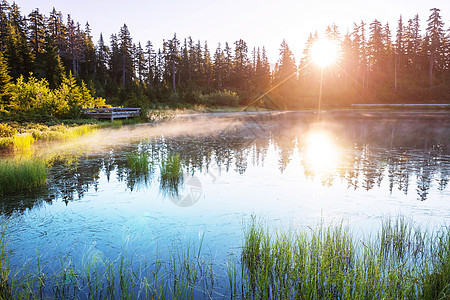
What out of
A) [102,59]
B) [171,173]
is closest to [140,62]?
[102,59]

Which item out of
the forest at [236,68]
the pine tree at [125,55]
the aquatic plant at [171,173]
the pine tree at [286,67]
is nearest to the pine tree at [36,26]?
the forest at [236,68]

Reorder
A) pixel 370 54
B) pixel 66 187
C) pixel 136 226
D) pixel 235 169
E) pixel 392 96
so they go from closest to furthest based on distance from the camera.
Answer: pixel 136 226
pixel 66 187
pixel 235 169
pixel 392 96
pixel 370 54

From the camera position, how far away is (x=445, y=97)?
52.3m

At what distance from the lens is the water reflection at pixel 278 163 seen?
9031mm

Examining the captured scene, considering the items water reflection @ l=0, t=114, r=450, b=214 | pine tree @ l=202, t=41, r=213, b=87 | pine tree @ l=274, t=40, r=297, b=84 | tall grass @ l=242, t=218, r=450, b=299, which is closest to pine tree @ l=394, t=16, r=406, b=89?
pine tree @ l=274, t=40, r=297, b=84

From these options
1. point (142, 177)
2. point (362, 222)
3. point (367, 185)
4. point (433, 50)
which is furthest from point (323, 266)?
point (433, 50)

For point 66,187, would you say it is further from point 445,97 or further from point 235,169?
point 445,97

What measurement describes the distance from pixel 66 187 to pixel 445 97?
61.6m

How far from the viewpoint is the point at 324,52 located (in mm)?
76438

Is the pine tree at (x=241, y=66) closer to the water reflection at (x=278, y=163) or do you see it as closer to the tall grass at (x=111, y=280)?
the water reflection at (x=278, y=163)

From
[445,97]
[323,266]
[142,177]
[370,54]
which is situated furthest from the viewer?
[370,54]

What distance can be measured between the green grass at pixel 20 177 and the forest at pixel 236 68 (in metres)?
41.8

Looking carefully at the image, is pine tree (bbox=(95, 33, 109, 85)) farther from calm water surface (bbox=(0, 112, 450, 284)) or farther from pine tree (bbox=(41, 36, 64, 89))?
calm water surface (bbox=(0, 112, 450, 284))

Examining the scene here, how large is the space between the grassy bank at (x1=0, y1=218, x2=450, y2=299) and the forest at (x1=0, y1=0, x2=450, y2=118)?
4722 centimetres
